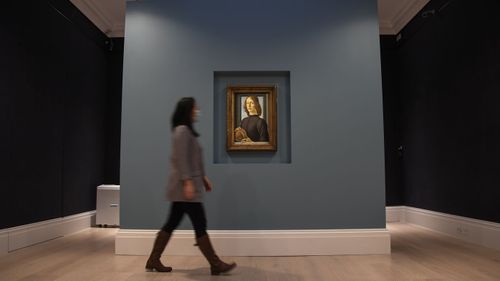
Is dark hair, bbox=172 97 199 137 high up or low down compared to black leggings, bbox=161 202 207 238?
up

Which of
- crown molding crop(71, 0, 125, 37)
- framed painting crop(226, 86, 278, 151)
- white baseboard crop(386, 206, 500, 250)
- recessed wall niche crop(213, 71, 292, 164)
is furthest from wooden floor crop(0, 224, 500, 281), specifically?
crown molding crop(71, 0, 125, 37)

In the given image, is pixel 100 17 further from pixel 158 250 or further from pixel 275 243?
pixel 275 243

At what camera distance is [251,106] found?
3816mm

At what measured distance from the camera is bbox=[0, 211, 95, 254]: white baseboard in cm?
369

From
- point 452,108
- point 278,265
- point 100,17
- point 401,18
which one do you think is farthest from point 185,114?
point 401,18

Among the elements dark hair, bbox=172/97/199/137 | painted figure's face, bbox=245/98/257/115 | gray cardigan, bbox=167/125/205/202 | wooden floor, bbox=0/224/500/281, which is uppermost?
painted figure's face, bbox=245/98/257/115

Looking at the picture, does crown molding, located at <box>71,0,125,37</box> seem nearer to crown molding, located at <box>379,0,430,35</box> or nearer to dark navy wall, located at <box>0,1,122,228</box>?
dark navy wall, located at <box>0,1,122,228</box>

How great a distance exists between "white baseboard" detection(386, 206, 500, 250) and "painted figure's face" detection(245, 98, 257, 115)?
2686 millimetres

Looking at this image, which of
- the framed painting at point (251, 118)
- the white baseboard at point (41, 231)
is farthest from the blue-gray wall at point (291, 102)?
the white baseboard at point (41, 231)

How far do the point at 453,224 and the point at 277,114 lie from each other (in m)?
2.61

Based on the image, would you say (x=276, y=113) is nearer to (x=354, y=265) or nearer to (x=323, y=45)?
(x=323, y=45)

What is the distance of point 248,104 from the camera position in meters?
3.82

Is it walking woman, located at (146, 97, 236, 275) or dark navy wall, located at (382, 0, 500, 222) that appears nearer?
walking woman, located at (146, 97, 236, 275)

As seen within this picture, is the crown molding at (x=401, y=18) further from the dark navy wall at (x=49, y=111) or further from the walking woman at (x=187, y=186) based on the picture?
the dark navy wall at (x=49, y=111)
